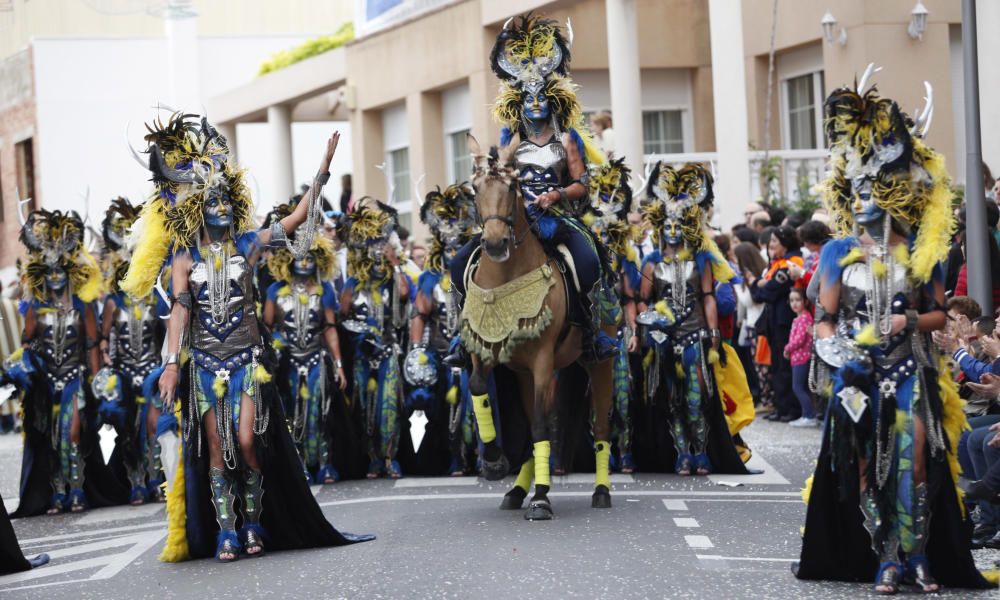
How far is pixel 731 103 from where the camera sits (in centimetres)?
2356

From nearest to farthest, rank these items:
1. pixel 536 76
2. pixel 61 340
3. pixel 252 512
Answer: pixel 252 512
pixel 536 76
pixel 61 340

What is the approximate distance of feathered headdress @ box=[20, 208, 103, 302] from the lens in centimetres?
1332

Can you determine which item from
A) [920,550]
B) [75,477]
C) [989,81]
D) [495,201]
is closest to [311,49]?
[989,81]

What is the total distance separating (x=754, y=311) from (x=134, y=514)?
7.61m

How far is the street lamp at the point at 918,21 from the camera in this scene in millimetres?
25016

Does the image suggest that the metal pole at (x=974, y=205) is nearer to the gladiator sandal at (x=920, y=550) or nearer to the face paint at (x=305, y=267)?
the gladiator sandal at (x=920, y=550)

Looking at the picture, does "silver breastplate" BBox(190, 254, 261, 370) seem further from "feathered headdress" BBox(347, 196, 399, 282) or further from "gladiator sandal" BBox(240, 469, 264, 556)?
"feathered headdress" BBox(347, 196, 399, 282)

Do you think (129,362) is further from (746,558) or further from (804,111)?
(804,111)

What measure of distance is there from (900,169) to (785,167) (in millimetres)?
16456

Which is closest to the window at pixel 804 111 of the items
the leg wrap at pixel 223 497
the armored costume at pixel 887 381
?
the leg wrap at pixel 223 497

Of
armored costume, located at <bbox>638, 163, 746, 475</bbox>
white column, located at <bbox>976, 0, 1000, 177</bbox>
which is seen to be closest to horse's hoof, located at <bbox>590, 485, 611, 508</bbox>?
armored costume, located at <bbox>638, 163, 746, 475</bbox>

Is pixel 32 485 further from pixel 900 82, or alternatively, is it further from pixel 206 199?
pixel 900 82

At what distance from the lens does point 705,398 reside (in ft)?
45.1

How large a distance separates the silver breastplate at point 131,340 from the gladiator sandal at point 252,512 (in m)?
4.18
